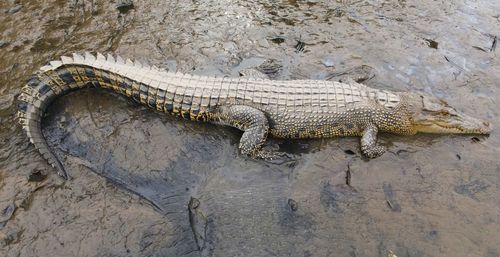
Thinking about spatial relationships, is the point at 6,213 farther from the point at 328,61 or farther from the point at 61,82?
the point at 328,61

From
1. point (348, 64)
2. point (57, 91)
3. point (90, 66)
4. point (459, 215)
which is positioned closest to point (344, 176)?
point (459, 215)

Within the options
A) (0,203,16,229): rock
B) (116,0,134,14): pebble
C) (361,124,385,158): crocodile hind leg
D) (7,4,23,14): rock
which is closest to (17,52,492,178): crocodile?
(361,124,385,158): crocodile hind leg

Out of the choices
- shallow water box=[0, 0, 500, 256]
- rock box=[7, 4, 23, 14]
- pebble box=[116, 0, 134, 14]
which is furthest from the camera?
pebble box=[116, 0, 134, 14]

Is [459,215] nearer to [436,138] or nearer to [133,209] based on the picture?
[436,138]

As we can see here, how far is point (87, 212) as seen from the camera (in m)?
4.10

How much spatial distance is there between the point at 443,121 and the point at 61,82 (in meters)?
5.21

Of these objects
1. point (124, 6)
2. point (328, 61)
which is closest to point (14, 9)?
point (124, 6)

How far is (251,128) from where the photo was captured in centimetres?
479

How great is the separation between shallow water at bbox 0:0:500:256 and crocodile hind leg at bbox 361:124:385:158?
0.35 ft

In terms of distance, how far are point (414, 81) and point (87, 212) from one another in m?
4.95

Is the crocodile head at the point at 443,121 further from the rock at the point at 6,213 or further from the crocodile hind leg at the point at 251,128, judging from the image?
the rock at the point at 6,213

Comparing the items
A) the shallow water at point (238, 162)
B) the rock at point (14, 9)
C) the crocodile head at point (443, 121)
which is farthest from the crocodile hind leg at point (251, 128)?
the rock at point (14, 9)

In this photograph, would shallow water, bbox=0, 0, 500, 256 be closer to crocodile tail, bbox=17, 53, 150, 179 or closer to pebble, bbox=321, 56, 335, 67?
pebble, bbox=321, 56, 335, 67

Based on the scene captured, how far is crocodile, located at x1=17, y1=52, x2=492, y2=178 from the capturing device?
189 inches
